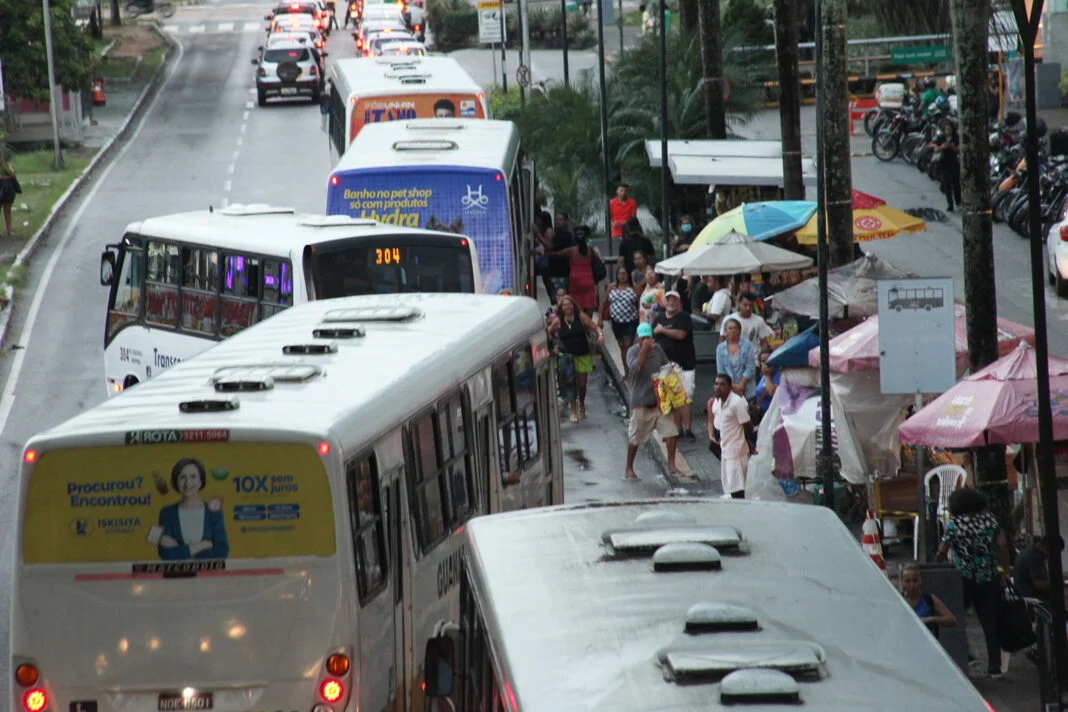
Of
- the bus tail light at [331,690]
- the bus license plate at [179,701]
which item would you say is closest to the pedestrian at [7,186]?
the bus tail light at [331,690]

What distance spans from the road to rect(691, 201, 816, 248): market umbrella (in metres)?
2.77

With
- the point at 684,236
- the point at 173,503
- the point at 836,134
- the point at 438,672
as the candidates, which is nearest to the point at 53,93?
the point at 684,236

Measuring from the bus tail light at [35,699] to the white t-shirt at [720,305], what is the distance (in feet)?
46.2

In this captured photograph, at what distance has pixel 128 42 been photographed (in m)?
70.8

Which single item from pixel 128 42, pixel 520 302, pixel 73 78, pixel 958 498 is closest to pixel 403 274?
pixel 520 302

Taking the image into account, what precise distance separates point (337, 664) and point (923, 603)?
4.46m

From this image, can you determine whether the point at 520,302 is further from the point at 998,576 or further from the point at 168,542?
the point at 168,542

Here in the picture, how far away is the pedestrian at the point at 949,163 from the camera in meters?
32.9

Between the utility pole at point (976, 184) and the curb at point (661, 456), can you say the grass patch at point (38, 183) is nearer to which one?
the curb at point (661, 456)

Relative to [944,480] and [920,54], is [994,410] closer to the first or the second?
[944,480]

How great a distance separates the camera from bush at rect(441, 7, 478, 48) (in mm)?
72375

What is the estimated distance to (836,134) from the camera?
1866cm

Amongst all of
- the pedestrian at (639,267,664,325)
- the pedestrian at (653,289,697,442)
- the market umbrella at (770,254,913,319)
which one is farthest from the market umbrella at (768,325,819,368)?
the pedestrian at (639,267,664,325)

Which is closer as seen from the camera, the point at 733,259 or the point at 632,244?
the point at 733,259
